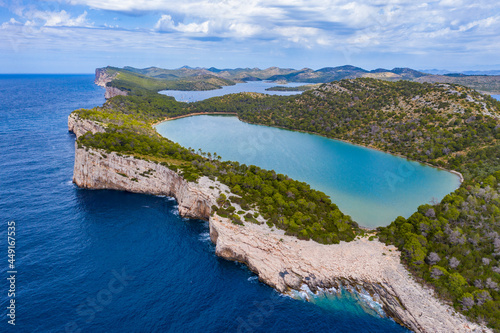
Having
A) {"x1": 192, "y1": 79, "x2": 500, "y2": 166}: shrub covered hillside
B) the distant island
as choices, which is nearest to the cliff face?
the distant island

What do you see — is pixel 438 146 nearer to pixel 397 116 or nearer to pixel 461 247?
pixel 397 116

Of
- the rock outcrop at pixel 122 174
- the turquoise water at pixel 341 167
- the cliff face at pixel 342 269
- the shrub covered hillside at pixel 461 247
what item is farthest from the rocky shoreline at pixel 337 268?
the rock outcrop at pixel 122 174

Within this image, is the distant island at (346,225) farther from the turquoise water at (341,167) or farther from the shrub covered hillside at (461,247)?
the turquoise water at (341,167)

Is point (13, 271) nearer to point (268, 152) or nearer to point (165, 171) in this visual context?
point (165, 171)

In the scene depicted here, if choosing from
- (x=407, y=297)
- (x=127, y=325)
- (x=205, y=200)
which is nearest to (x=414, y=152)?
(x=407, y=297)

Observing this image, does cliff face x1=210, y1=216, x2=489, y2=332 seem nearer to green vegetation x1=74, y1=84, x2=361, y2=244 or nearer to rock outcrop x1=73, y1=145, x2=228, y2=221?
green vegetation x1=74, y1=84, x2=361, y2=244

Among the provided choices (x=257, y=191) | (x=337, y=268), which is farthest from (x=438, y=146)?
(x=337, y=268)
